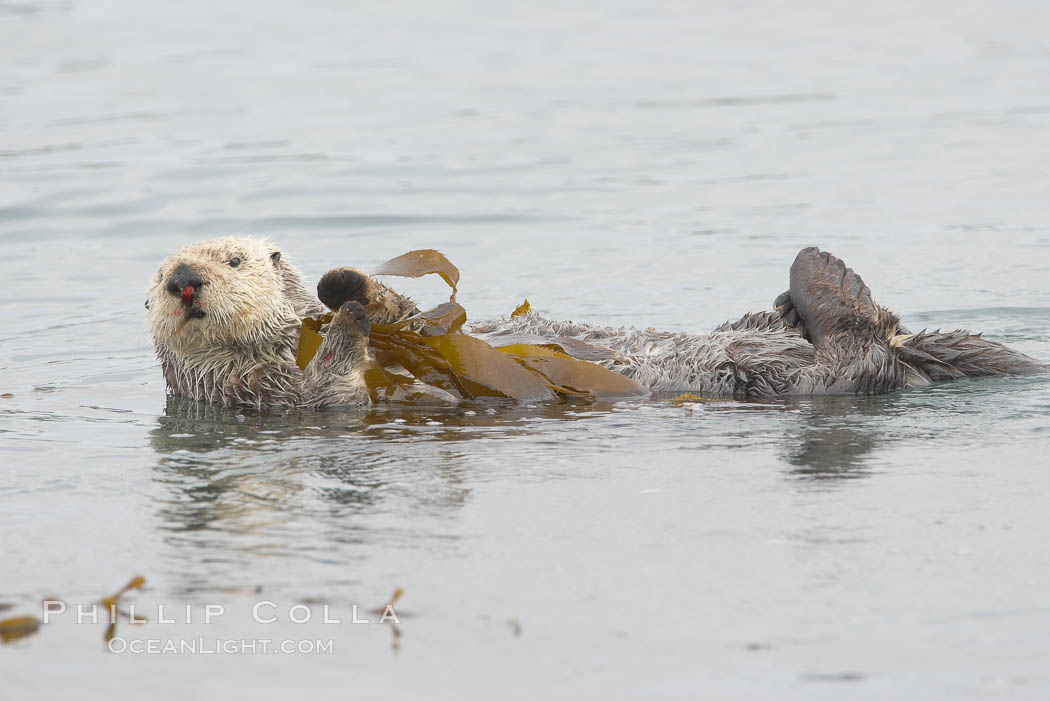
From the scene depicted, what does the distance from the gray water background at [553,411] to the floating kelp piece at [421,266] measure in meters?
0.59

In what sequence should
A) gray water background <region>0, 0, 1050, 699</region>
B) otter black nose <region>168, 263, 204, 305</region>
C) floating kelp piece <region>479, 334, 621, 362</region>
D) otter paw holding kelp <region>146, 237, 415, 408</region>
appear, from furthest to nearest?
1. floating kelp piece <region>479, 334, 621, 362</region>
2. otter paw holding kelp <region>146, 237, 415, 408</region>
3. otter black nose <region>168, 263, 204, 305</region>
4. gray water background <region>0, 0, 1050, 699</region>

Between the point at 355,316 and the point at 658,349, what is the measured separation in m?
1.34

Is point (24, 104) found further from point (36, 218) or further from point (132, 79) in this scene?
point (36, 218)

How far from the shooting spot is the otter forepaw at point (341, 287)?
16.2ft

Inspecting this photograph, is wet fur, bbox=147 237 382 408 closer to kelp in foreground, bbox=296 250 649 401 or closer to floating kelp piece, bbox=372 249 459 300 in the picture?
kelp in foreground, bbox=296 250 649 401

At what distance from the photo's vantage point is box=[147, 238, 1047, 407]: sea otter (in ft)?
16.9

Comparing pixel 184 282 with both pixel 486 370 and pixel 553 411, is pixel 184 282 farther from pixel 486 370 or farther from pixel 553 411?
pixel 553 411

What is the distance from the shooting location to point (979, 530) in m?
3.54

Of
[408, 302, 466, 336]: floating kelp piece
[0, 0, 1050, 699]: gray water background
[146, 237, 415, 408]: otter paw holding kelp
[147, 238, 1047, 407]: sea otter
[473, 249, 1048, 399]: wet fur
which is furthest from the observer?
[408, 302, 466, 336]: floating kelp piece

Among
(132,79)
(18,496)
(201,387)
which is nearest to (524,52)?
(132,79)

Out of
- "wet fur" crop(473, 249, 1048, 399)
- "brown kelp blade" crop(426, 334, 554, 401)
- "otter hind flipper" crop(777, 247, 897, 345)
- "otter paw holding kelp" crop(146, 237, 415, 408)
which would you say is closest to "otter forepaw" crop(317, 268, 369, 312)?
"otter paw holding kelp" crop(146, 237, 415, 408)

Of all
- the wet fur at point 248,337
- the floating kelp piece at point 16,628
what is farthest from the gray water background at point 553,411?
the wet fur at point 248,337

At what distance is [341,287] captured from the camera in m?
4.98

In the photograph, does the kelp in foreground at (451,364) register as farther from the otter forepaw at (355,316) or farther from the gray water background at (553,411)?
the otter forepaw at (355,316)
